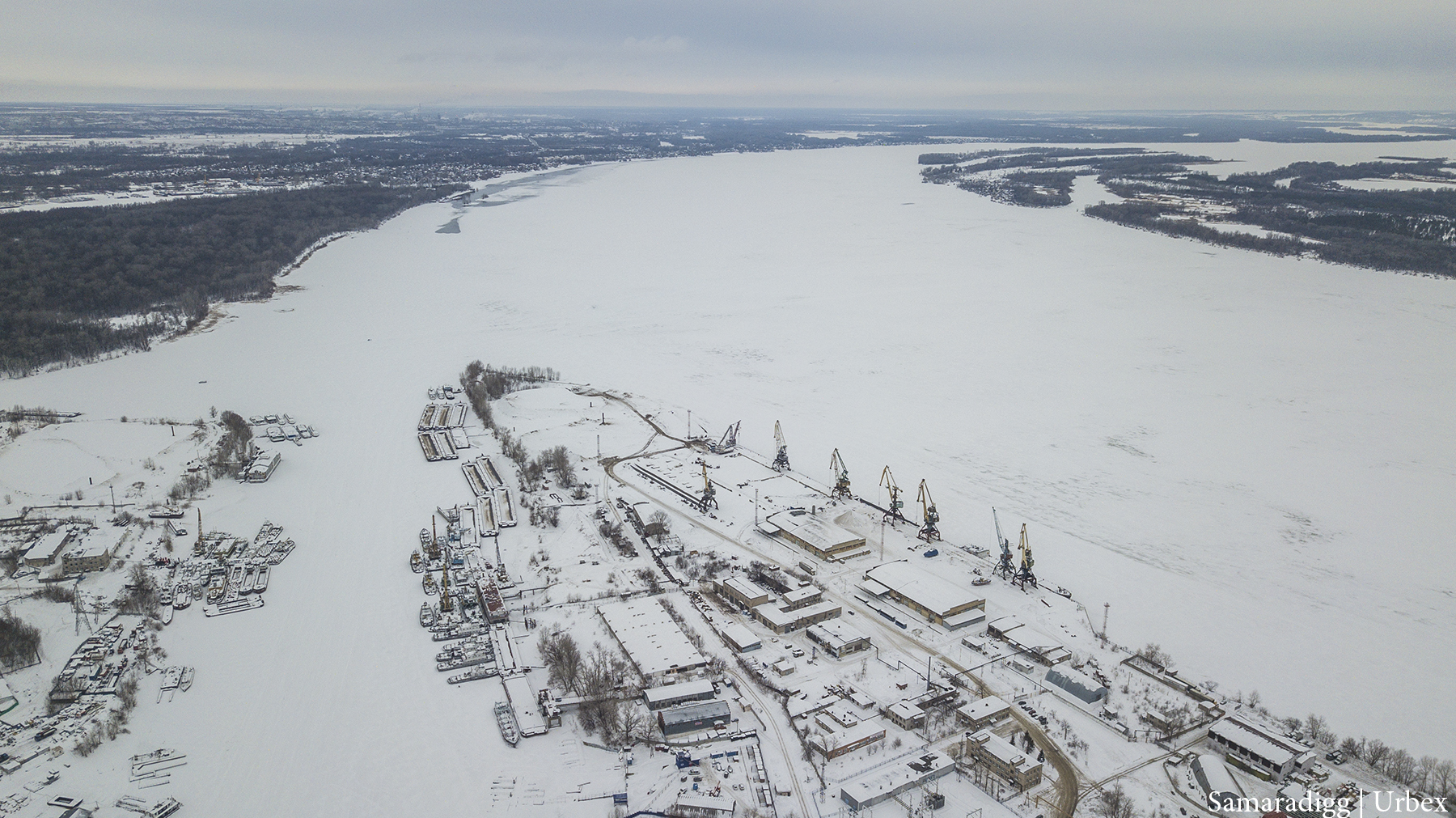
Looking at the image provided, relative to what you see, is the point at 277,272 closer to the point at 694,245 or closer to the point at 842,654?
the point at 694,245

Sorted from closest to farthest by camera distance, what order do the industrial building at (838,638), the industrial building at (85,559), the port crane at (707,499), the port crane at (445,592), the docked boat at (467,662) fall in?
1. the docked boat at (467,662)
2. the industrial building at (838,638)
3. the port crane at (445,592)
4. the industrial building at (85,559)
5. the port crane at (707,499)

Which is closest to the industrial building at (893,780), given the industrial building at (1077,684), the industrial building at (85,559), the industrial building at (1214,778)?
the industrial building at (1077,684)

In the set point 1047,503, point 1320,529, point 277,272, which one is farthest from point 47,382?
point 1320,529

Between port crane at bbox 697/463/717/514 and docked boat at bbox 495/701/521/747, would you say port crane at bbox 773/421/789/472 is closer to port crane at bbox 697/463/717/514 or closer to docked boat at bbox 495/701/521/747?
port crane at bbox 697/463/717/514

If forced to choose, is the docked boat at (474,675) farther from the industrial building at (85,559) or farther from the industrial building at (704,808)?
the industrial building at (85,559)

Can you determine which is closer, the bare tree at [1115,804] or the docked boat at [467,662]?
the bare tree at [1115,804]

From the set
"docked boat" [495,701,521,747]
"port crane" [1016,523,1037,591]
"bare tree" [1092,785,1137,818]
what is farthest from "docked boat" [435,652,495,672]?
"port crane" [1016,523,1037,591]
